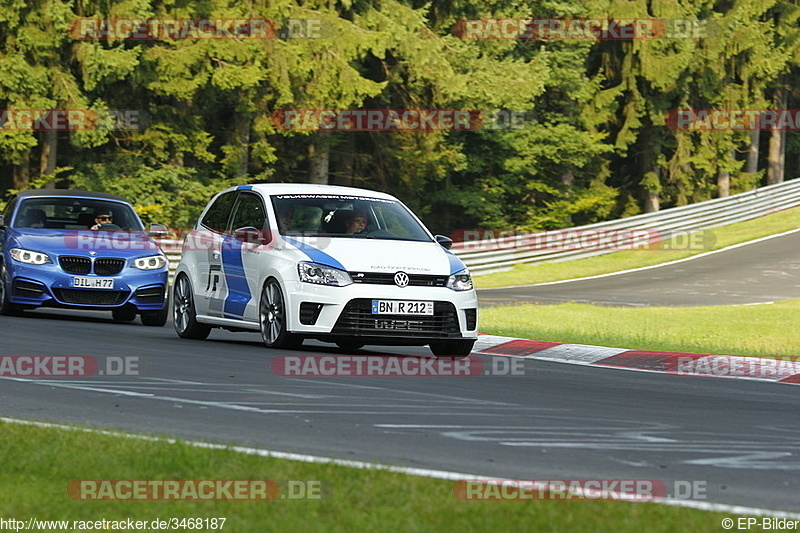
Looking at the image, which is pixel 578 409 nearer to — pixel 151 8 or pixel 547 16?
pixel 151 8

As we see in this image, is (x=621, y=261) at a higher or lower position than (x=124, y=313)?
lower

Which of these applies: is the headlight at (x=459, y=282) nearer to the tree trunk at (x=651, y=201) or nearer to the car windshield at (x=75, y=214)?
the car windshield at (x=75, y=214)

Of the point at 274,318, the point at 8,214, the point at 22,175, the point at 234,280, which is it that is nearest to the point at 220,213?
the point at 234,280

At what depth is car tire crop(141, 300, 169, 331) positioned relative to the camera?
18.0 meters

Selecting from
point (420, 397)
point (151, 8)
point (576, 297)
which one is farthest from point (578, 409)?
point (151, 8)

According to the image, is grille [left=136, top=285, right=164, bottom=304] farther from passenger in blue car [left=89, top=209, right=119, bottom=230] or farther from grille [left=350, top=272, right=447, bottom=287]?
grille [left=350, top=272, right=447, bottom=287]

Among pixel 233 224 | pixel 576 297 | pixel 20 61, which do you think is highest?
pixel 20 61

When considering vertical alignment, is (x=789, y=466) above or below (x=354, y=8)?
below

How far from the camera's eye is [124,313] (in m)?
18.8

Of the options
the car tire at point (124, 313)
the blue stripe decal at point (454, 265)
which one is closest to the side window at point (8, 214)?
the car tire at point (124, 313)

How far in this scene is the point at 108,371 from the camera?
455 inches

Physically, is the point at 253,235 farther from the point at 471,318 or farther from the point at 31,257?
the point at 31,257

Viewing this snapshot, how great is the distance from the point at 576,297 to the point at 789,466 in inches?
887

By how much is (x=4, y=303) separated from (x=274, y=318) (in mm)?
5358
